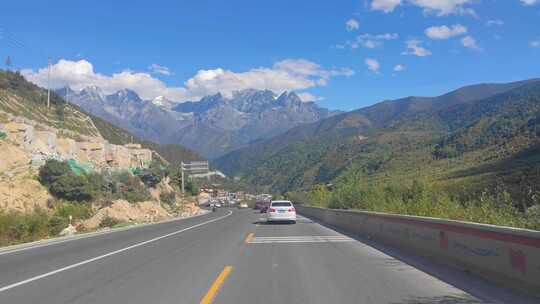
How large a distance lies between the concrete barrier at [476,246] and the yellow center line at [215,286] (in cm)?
507

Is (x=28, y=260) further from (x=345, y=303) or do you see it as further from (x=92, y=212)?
(x=92, y=212)

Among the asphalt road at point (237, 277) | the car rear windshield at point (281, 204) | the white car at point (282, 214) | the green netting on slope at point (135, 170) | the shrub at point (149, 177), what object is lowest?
the asphalt road at point (237, 277)

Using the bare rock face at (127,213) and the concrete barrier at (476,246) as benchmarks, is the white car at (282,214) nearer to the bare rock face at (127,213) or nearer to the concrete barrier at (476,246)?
the concrete barrier at (476,246)

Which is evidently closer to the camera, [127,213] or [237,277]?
[237,277]

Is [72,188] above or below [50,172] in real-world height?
below

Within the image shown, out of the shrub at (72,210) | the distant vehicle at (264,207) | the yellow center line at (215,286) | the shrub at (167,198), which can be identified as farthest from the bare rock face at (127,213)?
the yellow center line at (215,286)

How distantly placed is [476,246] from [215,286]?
531 cm

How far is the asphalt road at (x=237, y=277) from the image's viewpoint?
8648 millimetres

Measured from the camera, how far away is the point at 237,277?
10758 millimetres

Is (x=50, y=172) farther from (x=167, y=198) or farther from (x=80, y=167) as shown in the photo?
(x=167, y=198)

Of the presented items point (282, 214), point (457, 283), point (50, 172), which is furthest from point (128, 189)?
point (457, 283)

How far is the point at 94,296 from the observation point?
8844 mm

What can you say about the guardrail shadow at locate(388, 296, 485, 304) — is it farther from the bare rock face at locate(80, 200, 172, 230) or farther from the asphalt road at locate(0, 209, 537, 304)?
the bare rock face at locate(80, 200, 172, 230)

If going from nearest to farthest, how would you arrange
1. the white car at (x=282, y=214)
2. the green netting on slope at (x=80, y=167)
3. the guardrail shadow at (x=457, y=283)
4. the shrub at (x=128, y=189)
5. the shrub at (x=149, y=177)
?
the guardrail shadow at (x=457, y=283) < the white car at (x=282, y=214) < the green netting on slope at (x=80, y=167) < the shrub at (x=128, y=189) < the shrub at (x=149, y=177)
